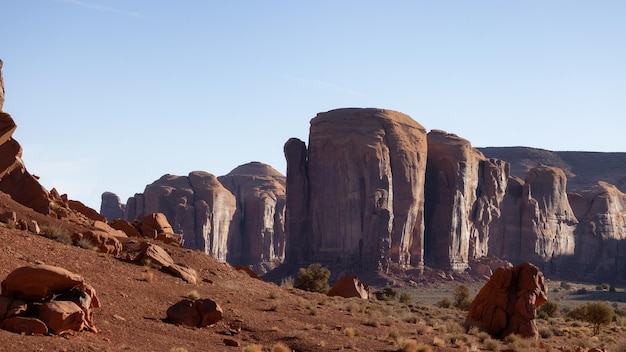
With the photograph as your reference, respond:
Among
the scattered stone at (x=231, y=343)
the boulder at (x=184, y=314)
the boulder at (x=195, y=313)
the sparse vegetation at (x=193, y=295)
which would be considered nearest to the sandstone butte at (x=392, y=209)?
the sparse vegetation at (x=193, y=295)

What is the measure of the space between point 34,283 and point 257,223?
9098 centimetres

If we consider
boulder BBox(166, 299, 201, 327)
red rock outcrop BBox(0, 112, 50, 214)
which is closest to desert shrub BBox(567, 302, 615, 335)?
red rock outcrop BBox(0, 112, 50, 214)

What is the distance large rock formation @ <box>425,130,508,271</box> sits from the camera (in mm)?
84625

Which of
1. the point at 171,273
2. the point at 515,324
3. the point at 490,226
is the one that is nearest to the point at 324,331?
the point at 171,273

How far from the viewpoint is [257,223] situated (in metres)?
108

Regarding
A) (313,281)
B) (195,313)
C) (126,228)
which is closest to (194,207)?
(313,281)

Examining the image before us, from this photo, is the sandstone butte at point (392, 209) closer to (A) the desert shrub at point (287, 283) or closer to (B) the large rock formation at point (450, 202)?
(B) the large rock formation at point (450, 202)

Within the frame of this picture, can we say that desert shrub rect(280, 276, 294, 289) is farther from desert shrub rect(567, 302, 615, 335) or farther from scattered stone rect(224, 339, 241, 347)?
scattered stone rect(224, 339, 241, 347)

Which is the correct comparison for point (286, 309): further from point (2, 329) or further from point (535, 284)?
point (2, 329)

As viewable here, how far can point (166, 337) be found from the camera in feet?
A: 62.5

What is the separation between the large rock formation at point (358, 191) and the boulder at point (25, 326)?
60.5 metres

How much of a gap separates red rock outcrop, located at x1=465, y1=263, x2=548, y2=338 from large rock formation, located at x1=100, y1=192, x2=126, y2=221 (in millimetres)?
98594

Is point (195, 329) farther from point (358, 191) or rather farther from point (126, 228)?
point (358, 191)

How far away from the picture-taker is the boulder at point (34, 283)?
16656mm
